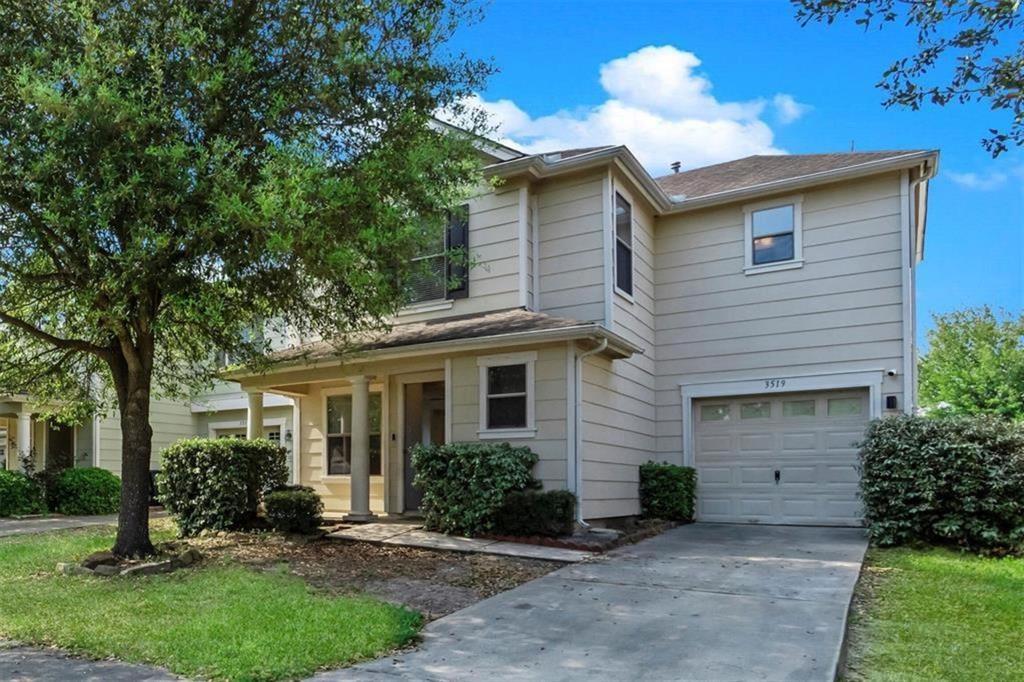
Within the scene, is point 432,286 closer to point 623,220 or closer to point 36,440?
point 623,220

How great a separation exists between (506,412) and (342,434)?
153 inches

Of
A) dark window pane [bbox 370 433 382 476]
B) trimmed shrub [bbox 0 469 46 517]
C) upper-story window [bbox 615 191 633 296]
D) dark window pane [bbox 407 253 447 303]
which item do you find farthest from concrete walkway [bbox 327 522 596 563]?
trimmed shrub [bbox 0 469 46 517]

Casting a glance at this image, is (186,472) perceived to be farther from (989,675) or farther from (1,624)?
(989,675)

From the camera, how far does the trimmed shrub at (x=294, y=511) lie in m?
10.6

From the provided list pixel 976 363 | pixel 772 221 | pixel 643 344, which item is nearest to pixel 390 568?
pixel 643 344

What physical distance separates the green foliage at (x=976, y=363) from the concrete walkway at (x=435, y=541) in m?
23.9

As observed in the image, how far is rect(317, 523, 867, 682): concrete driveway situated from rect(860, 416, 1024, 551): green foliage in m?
0.95

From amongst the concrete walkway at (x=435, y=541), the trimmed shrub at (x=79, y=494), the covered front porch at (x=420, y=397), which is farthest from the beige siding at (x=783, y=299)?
the trimmed shrub at (x=79, y=494)

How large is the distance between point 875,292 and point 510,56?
642cm

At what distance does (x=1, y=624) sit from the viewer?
6113mm

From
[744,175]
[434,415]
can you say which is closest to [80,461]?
[434,415]

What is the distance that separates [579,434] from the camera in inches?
400

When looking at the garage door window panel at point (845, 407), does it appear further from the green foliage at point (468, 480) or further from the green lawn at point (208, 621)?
the green lawn at point (208, 621)

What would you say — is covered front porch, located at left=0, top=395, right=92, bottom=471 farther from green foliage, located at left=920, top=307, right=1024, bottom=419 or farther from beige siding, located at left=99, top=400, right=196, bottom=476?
green foliage, located at left=920, top=307, right=1024, bottom=419
